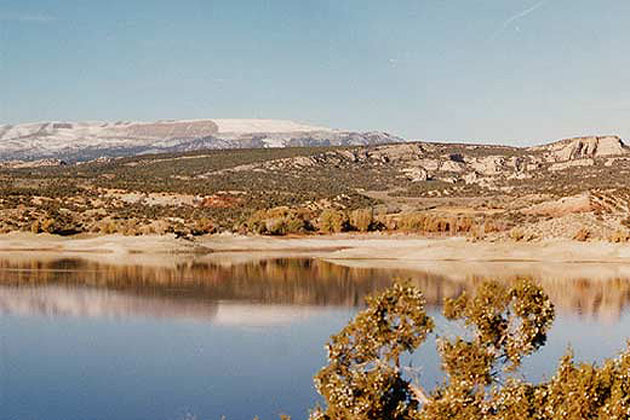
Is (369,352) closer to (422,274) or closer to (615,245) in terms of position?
(422,274)

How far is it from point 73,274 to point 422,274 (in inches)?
1197

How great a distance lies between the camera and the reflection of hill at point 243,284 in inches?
1992

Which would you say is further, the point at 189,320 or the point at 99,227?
the point at 99,227

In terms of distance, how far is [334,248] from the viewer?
310ft

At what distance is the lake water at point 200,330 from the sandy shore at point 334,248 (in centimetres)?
989

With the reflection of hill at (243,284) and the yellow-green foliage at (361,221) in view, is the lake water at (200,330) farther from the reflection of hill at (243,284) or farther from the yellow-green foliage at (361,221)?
the yellow-green foliage at (361,221)

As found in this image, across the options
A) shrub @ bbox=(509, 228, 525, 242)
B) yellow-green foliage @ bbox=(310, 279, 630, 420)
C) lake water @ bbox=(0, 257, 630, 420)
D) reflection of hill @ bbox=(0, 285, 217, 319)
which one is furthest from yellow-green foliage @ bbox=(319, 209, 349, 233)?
yellow-green foliage @ bbox=(310, 279, 630, 420)

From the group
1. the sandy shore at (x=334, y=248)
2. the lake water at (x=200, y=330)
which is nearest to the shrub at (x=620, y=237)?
the sandy shore at (x=334, y=248)

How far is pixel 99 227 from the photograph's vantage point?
10031cm

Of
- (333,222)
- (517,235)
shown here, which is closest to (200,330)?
(517,235)

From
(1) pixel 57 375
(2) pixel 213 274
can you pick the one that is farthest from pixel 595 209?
(1) pixel 57 375

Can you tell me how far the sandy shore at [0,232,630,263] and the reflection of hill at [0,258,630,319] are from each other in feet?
25.7

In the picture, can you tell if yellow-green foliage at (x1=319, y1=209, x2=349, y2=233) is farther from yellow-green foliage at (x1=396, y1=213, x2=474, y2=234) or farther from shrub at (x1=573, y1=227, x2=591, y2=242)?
shrub at (x1=573, y1=227, x2=591, y2=242)

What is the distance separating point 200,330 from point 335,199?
9767cm
